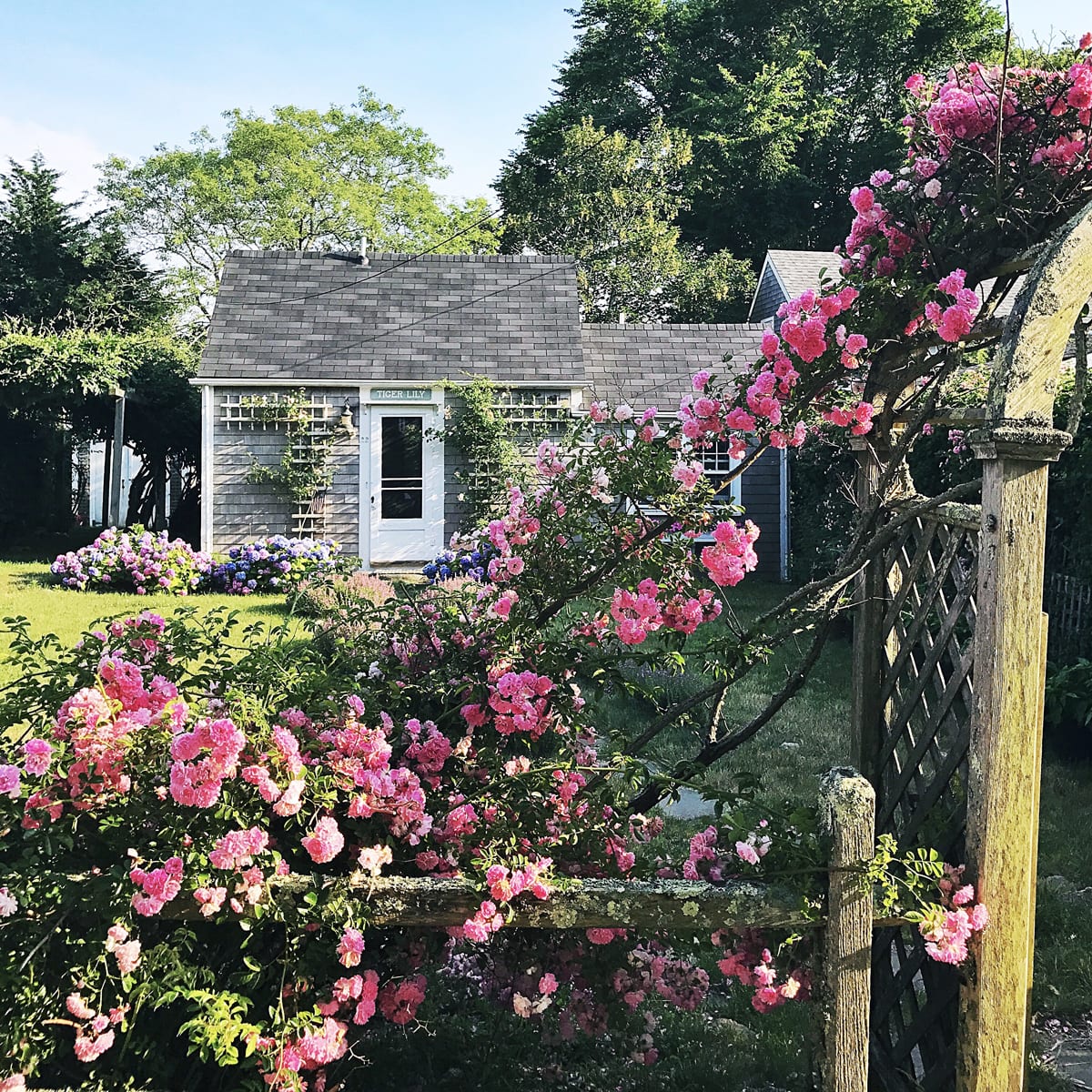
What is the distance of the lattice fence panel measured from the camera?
91.8 inches

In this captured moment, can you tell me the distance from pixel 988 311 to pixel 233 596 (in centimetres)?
1051

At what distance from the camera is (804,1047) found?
286 centimetres

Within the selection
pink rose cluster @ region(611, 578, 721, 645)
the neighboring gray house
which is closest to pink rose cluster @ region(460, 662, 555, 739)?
pink rose cluster @ region(611, 578, 721, 645)

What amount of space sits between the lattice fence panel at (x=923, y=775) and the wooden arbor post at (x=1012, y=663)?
15 cm

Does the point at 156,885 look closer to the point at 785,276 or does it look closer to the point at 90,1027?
the point at 90,1027

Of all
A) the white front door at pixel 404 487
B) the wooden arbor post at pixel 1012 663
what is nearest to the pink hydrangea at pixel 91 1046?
the wooden arbor post at pixel 1012 663

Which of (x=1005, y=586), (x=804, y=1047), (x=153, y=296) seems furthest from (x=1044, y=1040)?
(x=153, y=296)

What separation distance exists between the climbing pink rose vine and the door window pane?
451 inches

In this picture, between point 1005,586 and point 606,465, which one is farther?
point 606,465

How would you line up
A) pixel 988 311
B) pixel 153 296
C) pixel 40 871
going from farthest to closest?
pixel 153 296
pixel 988 311
pixel 40 871

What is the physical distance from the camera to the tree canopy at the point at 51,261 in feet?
64.2

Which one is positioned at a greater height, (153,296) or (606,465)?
(153,296)

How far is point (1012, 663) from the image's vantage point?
211 cm

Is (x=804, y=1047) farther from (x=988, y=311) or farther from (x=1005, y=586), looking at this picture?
(x=988, y=311)
